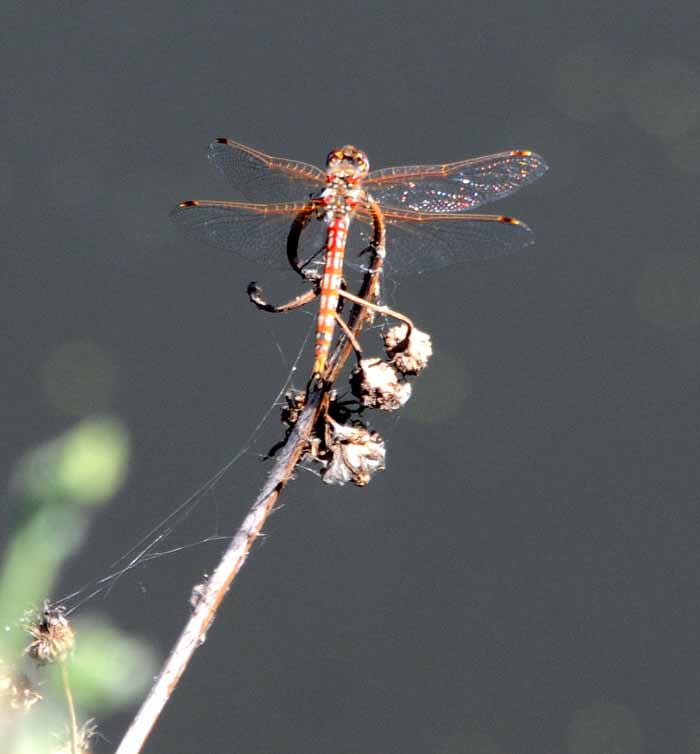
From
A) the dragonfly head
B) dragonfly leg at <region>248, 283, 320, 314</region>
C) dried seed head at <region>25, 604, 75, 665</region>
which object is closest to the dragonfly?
the dragonfly head

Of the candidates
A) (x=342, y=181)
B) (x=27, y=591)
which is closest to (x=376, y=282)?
(x=342, y=181)

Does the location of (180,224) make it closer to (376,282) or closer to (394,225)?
(394,225)

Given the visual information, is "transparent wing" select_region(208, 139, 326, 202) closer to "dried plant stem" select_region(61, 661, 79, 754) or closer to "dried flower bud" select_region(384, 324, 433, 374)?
"dried flower bud" select_region(384, 324, 433, 374)

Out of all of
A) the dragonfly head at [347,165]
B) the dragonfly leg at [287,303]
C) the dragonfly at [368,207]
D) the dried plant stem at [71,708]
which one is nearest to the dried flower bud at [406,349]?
the dragonfly leg at [287,303]

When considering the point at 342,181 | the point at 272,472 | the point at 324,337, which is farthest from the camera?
the point at 342,181

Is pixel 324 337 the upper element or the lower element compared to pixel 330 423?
upper
